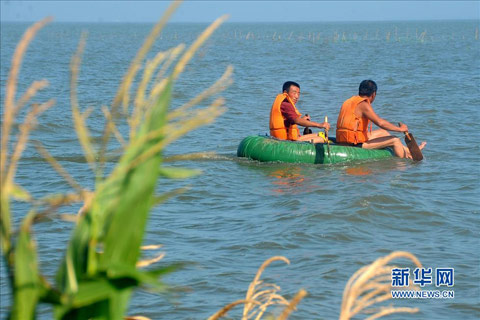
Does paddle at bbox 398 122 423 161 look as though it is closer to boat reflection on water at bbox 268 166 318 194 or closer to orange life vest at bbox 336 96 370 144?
orange life vest at bbox 336 96 370 144

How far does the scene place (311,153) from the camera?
35.0 feet

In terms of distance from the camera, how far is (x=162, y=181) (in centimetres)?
985

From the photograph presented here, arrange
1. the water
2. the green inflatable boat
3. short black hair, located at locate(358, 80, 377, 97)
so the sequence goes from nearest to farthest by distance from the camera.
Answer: the water → short black hair, located at locate(358, 80, 377, 97) → the green inflatable boat

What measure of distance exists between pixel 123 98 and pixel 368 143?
9.85 metres

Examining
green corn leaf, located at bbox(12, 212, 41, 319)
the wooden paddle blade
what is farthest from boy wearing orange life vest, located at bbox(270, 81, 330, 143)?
green corn leaf, located at bbox(12, 212, 41, 319)

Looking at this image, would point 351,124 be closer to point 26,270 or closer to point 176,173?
point 176,173

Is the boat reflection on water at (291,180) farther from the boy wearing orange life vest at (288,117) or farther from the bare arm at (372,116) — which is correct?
the bare arm at (372,116)

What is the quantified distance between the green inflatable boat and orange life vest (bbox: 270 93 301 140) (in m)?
0.29

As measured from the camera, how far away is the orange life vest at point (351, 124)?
412 inches

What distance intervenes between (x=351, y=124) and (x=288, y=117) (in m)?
0.93

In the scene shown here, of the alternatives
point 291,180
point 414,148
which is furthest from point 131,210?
point 414,148

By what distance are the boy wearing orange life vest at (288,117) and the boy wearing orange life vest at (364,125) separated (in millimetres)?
411

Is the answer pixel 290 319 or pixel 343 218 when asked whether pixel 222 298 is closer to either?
pixel 290 319

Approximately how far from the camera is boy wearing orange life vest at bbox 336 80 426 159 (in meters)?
10.4
